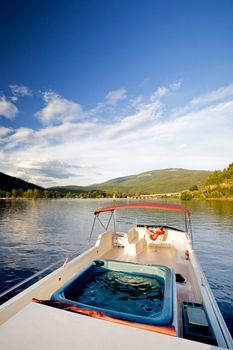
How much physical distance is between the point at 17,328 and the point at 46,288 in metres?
2.50

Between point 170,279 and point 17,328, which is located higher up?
point 17,328

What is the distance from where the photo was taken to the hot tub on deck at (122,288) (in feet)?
16.4

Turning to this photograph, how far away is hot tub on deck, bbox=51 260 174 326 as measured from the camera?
197 inches

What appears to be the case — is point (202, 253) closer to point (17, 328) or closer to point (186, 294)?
point (186, 294)

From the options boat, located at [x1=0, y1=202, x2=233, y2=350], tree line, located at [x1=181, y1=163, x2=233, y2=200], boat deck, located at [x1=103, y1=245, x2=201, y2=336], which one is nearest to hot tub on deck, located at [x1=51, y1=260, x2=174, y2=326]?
boat, located at [x1=0, y1=202, x2=233, y2=350]

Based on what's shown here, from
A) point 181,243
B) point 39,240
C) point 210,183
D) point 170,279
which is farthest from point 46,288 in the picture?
point 210,183

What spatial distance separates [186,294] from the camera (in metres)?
6.11

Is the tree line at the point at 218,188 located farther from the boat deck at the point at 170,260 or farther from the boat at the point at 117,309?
the boat at the point at 117,309

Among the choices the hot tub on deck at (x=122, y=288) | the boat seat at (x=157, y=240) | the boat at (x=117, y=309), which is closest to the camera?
the boat at (x=117, y=309)

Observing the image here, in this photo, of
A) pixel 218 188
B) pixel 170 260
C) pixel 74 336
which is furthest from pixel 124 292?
pixel 218 188

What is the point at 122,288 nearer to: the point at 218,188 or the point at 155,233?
the point at 155,233

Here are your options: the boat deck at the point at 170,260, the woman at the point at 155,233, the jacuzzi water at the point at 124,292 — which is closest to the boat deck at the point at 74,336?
the jacuzzi water at the point at 124,292

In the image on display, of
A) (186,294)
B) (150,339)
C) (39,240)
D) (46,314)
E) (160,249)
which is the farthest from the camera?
(39,240)

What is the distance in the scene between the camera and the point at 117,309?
5074 millimetres
